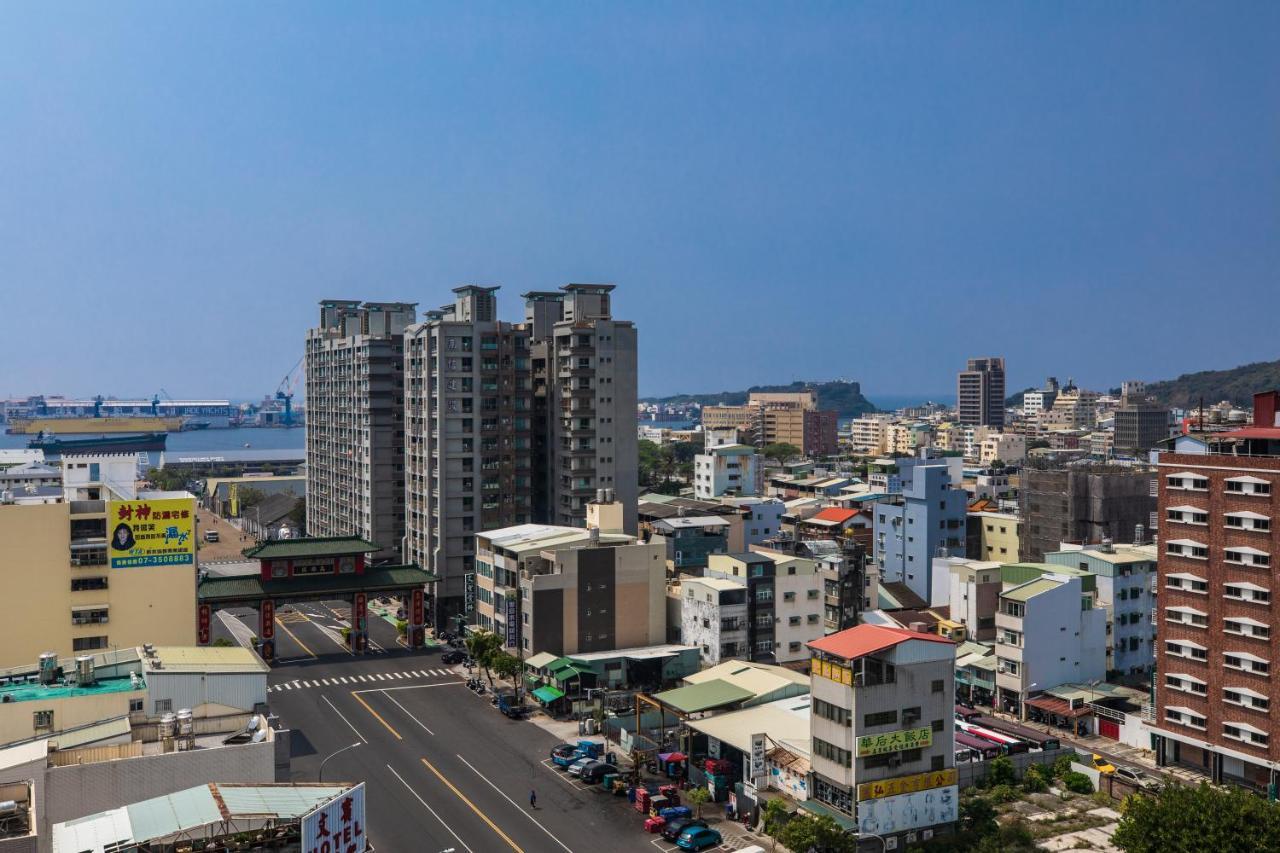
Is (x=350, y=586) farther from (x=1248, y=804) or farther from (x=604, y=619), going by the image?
(x=1248, y=804)

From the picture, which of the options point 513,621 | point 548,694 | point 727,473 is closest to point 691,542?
point 513,621

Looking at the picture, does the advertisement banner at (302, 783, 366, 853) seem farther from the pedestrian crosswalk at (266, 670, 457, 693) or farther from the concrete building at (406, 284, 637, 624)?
the concrete building at (406, 284, 637, 624)

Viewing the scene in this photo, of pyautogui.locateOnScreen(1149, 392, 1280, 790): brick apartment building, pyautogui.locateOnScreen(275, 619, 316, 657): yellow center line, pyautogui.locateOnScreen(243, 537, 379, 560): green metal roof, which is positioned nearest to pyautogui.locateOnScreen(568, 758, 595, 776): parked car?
pyautogui.locateOnScreen(1149, 392, 1280, 790): brick apartment building

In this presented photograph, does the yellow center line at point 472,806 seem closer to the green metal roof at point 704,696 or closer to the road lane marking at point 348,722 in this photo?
the road lane marking at point 348,722

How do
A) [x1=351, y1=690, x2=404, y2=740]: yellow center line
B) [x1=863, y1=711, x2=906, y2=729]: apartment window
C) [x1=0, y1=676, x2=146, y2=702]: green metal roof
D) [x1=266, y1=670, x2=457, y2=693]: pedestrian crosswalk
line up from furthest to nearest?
1. [x1=266, y1=670, x2=457, y2=693]: pedestrian crosswalk
2. [x1=351, y1=690, x2=404, y2=740]: yellow center line
3. [x1=863, y1=711, x2=906, y2=729]: apartment window
4. [x1=0, y1=676, x2=146, y2=702]: green metal roof

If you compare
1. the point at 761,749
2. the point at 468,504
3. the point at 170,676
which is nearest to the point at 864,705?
the point at 761,749

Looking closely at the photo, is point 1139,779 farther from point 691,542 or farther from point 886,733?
point 691,542

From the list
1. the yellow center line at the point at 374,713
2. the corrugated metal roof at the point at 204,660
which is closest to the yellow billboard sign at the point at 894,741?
the corrugated metal roof at the point at 204,660
